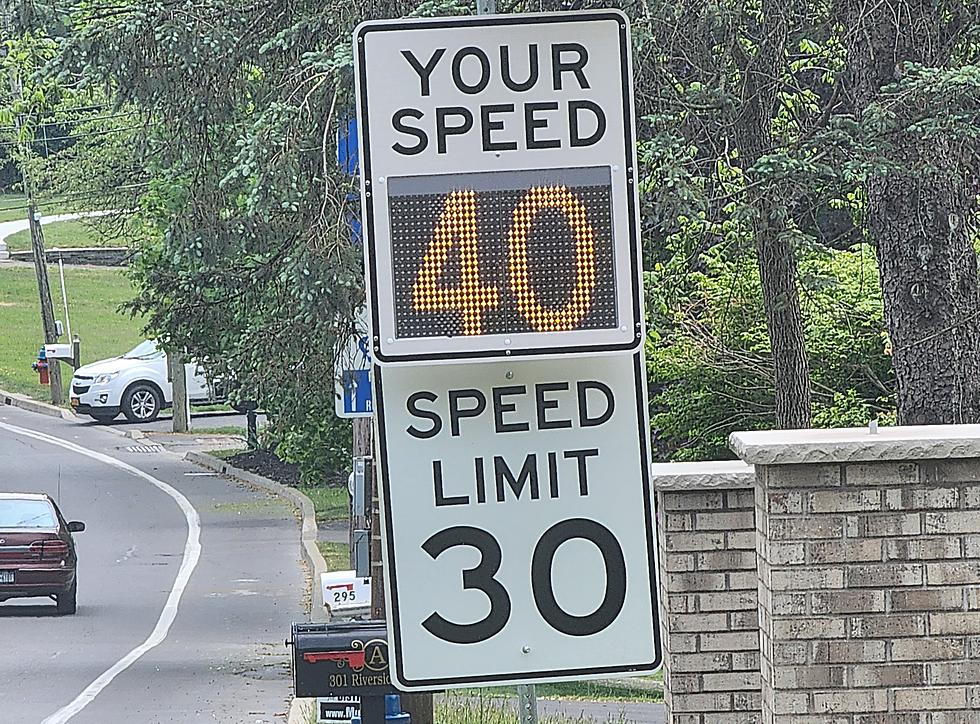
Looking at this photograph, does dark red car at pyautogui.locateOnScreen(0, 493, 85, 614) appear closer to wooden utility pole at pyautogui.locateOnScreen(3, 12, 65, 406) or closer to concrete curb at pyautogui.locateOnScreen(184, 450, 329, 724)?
concrete curb at pyautogui.locateOnScreen(184, 450, 329, 724)

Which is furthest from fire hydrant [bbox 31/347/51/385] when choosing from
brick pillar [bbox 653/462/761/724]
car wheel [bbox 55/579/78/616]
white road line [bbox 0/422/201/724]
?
brick pillar [bbox 653/462/761/724]

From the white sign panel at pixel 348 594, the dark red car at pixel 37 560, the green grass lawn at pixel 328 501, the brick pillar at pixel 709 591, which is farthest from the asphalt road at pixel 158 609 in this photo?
the brick pillar at pixel 709 591

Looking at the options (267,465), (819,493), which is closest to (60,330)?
(267,465)

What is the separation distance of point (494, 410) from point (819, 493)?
1660 mm

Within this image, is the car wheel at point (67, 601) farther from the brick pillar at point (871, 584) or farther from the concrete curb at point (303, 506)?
the brick pillar at point (871, 584)

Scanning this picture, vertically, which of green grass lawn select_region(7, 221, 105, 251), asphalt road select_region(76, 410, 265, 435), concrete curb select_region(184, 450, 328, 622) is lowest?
concrete curb select_region(184, 450, 328, 622)

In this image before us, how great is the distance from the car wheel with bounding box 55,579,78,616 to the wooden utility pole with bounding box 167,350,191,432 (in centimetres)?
1987

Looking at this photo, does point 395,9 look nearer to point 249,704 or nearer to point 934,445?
point 249,704

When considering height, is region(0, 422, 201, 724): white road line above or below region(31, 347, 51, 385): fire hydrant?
below

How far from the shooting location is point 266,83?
47.0 feet

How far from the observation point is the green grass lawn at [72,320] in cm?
4919

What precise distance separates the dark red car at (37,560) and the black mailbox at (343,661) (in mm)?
12479

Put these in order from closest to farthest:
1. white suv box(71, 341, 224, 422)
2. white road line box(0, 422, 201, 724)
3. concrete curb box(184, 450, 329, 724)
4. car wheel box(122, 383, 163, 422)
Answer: concrete curb box(184, 450, 329, 724) → white road line box(0, 422, 201, 724) → white suv box(71, 341, 224, 422) → car wheel box(122, 383, 163, 422)

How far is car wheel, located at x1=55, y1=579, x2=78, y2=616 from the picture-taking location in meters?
18.9
